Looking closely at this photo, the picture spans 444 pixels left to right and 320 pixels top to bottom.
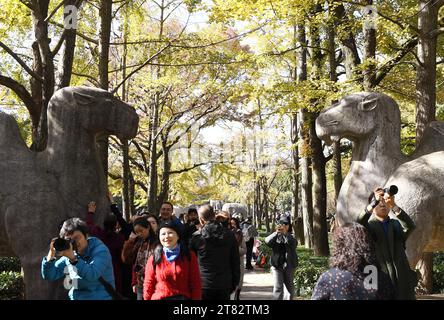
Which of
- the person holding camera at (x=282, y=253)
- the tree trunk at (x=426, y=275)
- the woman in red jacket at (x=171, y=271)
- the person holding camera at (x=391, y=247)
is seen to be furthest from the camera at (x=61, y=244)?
the tree trunk at (x=426, y=275)

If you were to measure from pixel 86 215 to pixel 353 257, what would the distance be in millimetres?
4199

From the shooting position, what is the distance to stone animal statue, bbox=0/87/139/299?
6.15 metres

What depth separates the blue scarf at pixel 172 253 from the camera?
4.29 meters

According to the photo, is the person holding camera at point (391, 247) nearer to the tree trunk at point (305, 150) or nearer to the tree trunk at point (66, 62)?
the tree trunk at point (66, 62)

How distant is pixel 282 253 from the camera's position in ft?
26.3

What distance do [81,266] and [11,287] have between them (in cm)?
642

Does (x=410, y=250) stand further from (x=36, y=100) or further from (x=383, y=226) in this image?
(x=36, y=100)

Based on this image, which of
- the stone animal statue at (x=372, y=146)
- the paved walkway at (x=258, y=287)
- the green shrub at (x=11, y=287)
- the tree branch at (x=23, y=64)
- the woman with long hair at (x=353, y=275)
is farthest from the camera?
the paved walkway at (x=258, y=287)

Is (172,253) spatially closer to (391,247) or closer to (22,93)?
(391,247)

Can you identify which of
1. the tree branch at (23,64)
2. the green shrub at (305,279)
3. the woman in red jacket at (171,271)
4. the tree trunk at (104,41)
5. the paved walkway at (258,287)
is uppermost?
the tree trunk at (104,41)

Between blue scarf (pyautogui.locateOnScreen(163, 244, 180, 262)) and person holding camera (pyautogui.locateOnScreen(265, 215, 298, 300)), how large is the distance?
3.83 meters

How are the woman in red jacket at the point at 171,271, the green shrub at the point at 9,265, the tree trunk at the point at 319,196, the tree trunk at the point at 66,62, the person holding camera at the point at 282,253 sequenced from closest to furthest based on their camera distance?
the woman in red jacket at the point at 171,271
the person holding camera at the point at 282,253
the tree trunk at the point at 66,62
the green shrub at the point at 9,265
the tree trunk at the point at 319,196

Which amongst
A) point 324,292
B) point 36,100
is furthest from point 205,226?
point 36,100

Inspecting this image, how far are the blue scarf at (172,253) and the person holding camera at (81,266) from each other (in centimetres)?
54
